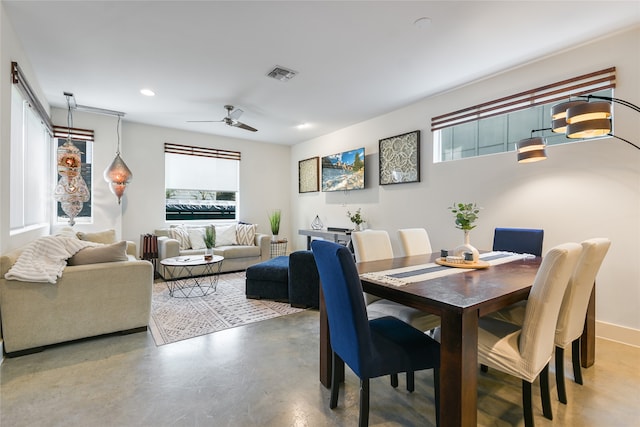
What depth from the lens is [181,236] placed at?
511 cm

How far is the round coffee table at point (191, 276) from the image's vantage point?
3.78m

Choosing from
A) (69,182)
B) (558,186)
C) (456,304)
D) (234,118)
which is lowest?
(456,304)

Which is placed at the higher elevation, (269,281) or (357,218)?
(357,218)

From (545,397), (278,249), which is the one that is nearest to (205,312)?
(545,397)

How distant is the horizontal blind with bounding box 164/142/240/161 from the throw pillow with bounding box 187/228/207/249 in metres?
1.55

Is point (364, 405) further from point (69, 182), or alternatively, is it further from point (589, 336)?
point (69, 182)

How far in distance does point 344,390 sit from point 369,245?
112 centimetres

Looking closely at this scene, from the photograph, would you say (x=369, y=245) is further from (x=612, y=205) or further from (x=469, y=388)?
(x=612, y=205)

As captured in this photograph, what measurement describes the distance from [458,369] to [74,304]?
2.85m

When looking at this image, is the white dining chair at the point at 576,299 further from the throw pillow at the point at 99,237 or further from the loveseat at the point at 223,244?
the throw pillow at the point at 99,237

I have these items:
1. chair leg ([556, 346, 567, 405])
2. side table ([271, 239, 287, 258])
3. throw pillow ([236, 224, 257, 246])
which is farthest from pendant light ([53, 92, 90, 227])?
chair leg ([556, 346, 567, 405])

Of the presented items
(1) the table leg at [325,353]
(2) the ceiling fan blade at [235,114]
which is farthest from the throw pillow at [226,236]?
(1) the table leg at [325,353]

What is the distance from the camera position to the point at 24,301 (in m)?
2.22

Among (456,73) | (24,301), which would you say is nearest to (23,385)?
(24,301)
